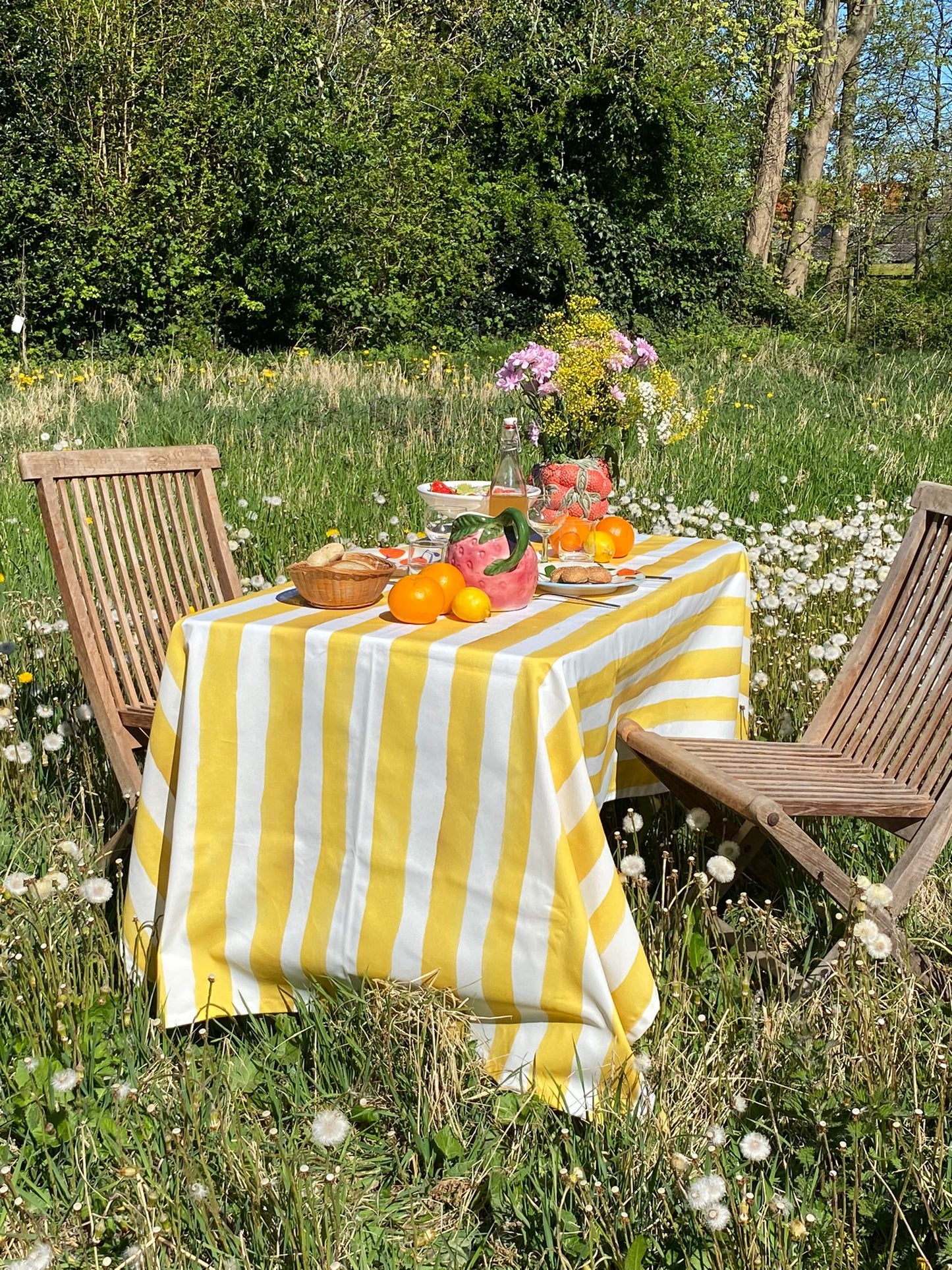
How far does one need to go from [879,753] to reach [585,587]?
3.18 ft

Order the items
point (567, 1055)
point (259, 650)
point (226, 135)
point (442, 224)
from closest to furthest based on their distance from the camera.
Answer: point (567, 1055) < point (259, 650) < point (226, 135) < point (442, 224)

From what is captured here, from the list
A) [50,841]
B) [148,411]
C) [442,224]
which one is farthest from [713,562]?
[442,224]

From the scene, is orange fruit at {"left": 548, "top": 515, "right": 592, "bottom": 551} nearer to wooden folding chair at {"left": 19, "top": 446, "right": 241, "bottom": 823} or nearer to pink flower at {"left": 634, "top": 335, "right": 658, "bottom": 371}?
pink flower at {"left": 634, "top": 335, "right": 658, "bottom": 371}

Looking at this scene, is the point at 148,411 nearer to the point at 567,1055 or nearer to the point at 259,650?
the point at 259,650

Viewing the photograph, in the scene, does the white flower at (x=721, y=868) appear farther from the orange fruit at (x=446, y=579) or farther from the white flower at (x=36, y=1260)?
the white flower at (x=36, y=1260)

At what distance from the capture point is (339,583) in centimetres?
243

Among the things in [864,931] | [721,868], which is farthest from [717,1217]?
[721,868]

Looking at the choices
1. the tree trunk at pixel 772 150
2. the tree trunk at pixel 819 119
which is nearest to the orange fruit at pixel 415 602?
the tree trunk at pixel 772 150

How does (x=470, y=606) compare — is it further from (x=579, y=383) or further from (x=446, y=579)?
(x=579, y=383)

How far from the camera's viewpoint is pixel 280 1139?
2023 millimetres

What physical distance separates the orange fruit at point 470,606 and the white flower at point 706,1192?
3.73 ft

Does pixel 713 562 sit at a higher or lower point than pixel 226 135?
lower

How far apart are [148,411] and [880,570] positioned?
18.4 feet

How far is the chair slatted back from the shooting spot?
2.91m
